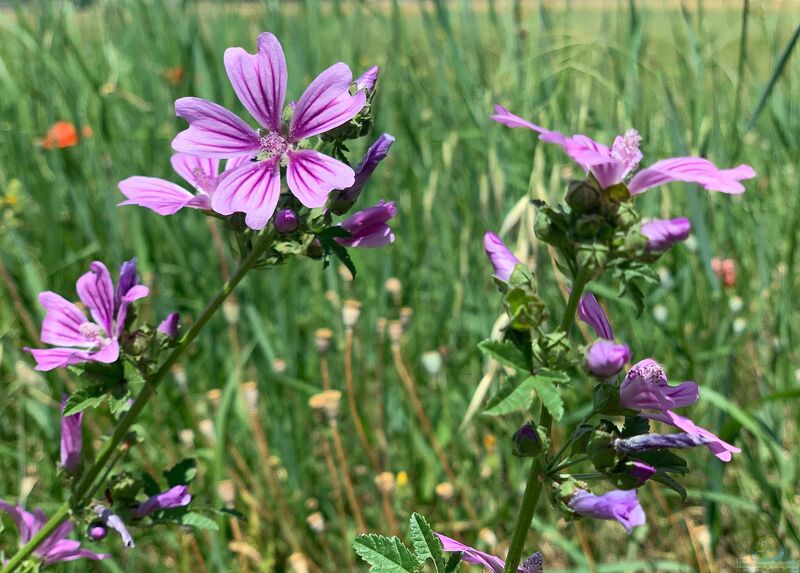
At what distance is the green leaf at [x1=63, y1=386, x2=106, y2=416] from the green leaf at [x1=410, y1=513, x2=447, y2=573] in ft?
1.26

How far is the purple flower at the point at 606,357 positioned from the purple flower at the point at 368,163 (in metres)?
0.35

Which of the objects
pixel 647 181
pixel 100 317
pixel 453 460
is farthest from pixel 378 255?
pixel 647 181

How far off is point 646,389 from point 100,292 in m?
0.69

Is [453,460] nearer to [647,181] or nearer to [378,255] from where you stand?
[378,255]

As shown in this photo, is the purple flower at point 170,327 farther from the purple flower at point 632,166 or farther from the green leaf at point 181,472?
the purple flower at point 632,166

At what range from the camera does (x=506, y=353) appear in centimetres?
74

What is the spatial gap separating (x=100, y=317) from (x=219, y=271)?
1.42 meters

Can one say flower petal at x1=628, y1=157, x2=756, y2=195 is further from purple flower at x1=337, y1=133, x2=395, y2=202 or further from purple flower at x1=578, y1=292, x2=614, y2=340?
purple flower at x1=337, y1=133, x2=395, y2=202

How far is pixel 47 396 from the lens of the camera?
2059 millimetres

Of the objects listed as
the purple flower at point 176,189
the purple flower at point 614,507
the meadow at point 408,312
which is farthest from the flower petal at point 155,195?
the meadow at point 408,312

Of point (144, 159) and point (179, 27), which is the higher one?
point (179, 27)

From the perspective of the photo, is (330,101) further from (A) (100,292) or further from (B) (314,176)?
(A) (100,292)

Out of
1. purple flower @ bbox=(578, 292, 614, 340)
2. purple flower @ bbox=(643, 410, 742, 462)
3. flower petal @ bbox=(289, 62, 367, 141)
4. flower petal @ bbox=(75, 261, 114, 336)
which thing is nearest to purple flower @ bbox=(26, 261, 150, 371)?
flower petal @ bbox=(75, 261, 114, 336)

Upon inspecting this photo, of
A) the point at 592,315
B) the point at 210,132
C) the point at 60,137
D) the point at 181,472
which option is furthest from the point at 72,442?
the point at 60,137
